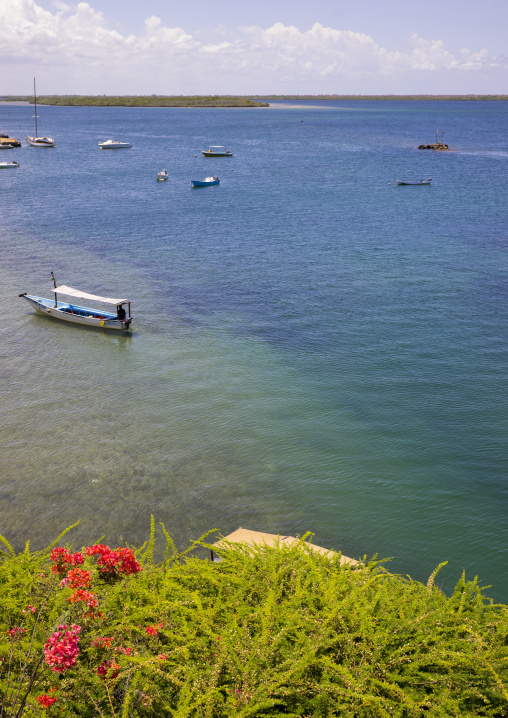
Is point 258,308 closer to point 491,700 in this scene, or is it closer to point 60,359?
point 60,359

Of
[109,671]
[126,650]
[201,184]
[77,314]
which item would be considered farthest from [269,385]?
[201,184]

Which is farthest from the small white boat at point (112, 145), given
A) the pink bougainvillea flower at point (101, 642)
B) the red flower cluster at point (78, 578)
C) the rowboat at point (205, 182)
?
the pink bougainvillea flower at point (101, 642)

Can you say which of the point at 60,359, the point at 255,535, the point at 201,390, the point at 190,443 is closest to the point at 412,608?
the point at 255,535

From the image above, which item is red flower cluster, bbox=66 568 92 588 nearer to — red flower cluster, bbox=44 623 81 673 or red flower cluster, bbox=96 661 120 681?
red flower cluster, bbox=44 623 81 673

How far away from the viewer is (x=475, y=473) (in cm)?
2348

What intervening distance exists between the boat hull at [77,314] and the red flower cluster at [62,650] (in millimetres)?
28069

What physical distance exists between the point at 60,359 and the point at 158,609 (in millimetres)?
25061

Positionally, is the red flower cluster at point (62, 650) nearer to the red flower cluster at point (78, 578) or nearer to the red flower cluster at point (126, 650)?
the red flower cluster at point (126, 650)


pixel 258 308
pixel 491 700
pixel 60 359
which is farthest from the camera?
pixel 258 308

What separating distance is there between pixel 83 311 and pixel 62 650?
31.8m

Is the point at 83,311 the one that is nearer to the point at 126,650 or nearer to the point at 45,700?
the point at 126,650

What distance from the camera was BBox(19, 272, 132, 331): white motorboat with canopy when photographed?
36.3 metres

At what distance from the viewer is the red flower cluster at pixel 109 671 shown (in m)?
9.19

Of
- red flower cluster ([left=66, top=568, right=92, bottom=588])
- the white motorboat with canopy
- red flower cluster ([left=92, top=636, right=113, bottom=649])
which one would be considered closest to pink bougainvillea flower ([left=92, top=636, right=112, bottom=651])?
red flower cluster ([left=92, top=636, right=113, bottom=649])
